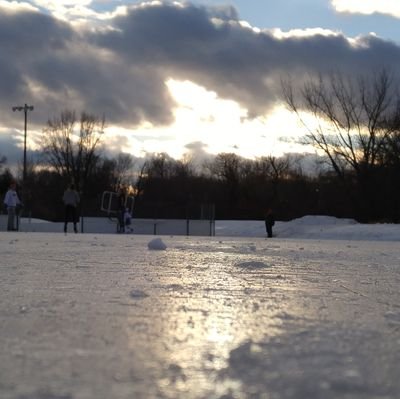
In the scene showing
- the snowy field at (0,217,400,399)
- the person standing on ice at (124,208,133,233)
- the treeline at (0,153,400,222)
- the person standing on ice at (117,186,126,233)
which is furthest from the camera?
the treeline at (0,153,400,222)

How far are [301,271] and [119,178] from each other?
6692 centimetres

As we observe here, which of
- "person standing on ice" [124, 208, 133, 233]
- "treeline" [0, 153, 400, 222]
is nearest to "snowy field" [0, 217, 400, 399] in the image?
"person standing on ice" [124, 208, 133, 233]

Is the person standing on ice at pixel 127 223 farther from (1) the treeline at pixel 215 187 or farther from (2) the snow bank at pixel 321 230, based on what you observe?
(1) the treeline at pixel 215 187

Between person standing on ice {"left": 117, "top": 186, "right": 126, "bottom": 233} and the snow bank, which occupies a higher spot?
person standing on ice {"left": 117, "top": 186, "right": 126, "bottom": 233}

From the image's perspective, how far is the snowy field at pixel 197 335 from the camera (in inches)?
73.5

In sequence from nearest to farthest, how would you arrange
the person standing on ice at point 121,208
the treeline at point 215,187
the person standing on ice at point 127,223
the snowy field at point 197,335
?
the snowy field at point 197,335 → the person standing on ice at point 121,208 → the person standing on ice at point 127,223 → the treeline at point 215,187

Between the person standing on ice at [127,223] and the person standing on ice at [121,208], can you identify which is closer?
the person standing on ice at [121,208]

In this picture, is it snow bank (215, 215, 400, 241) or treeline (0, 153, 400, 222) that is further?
treeline (0, 153, 400, 222)

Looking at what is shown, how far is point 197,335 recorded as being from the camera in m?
2.56

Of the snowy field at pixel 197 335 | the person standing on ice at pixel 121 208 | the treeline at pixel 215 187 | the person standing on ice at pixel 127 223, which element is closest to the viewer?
the snowy field at pixel 197 335

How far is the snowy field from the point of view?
6.13 ft

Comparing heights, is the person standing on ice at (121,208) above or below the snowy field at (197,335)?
above

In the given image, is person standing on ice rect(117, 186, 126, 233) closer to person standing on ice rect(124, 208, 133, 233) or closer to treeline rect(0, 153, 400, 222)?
person standing on ice rect(124, 208, 133, 233)

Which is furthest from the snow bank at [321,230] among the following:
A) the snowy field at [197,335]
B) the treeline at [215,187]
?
Answer: the snowy field at [197,335]
